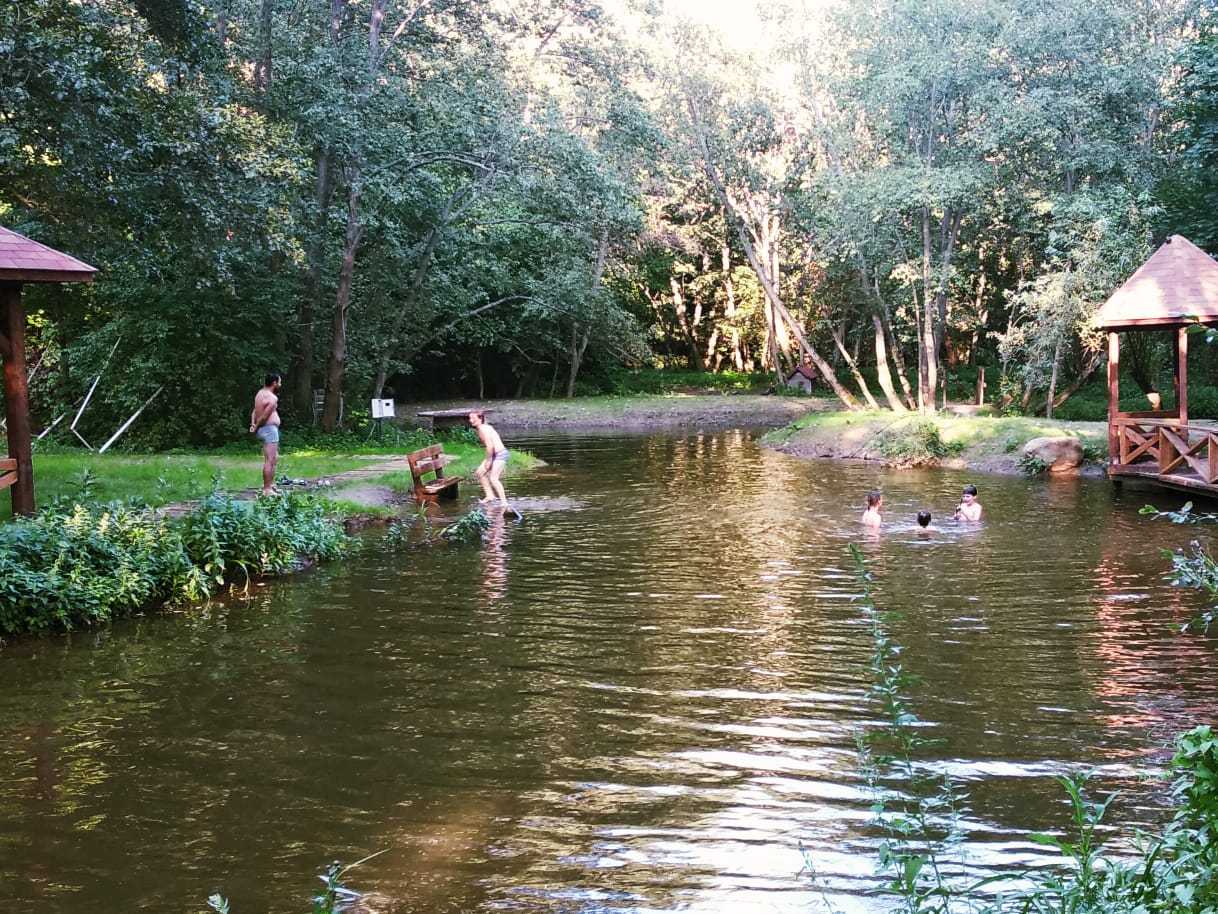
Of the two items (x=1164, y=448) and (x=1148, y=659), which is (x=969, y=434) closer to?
(x=1164, y=448)

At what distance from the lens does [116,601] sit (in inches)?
427

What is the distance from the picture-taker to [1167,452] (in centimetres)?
1931

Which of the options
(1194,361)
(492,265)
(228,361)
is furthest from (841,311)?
(228,361)

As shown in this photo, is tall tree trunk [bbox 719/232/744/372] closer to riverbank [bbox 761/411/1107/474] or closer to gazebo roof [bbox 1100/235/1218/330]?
riverbank [bbox 761/411/1107/474]

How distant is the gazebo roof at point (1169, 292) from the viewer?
19.3 meters

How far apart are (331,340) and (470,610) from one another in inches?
712

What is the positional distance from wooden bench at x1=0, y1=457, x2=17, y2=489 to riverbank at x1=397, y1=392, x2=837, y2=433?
2836cm

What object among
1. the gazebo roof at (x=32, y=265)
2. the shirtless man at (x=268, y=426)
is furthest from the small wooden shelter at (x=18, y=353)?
the shirtless man at (x=268, y=426)

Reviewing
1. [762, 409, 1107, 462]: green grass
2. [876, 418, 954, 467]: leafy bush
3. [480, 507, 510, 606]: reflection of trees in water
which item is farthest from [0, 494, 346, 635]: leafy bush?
[762, 409, 1107, 462]: green grass

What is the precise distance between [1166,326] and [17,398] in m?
18.9

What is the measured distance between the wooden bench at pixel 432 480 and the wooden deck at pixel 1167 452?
1238 centimetres

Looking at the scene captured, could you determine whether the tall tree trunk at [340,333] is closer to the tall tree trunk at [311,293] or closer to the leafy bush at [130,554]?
the tall tree trunk at [311,293]

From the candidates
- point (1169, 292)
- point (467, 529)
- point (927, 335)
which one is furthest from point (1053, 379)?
point (467, 529)

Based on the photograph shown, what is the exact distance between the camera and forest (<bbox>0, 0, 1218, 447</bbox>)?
19.0m
